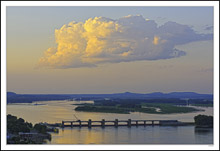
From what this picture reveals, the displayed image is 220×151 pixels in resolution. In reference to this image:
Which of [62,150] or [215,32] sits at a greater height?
[215,32]

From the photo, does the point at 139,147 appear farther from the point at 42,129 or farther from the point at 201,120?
the point at 201,120

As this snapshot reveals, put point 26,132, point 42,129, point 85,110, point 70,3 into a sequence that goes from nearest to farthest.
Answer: point 70,3 → point 26,132 → point 42,129 → point 85,110

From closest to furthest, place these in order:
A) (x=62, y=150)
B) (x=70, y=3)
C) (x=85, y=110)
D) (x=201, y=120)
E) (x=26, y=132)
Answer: (x=62, y=150) < (x=70, y=3) < (x=26, y=132) < (x=201, y=120) < (x=85, y=110)

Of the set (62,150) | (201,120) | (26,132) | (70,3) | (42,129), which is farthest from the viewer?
(201,120)

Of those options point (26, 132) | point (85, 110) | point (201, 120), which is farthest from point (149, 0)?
point (85, 110)

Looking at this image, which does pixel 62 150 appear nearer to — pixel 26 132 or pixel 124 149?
pixel 124 149

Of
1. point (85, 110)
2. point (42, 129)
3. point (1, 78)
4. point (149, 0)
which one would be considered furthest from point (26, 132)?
point (85, 110)

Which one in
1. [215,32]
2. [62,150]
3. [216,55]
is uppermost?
[215,32]

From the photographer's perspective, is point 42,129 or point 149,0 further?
point 42,129

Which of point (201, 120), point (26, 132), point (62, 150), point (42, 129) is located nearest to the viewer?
point (62, 150)
